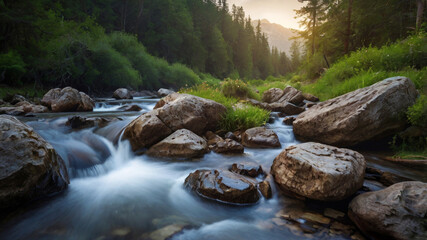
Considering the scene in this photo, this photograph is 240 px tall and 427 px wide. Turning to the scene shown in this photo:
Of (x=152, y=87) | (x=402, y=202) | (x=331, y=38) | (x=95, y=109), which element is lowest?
(x=402, y=202)

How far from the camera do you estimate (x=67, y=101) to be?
962 cm

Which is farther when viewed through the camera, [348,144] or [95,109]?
[95,109]

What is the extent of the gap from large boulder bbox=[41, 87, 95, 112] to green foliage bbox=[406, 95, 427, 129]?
1185cm

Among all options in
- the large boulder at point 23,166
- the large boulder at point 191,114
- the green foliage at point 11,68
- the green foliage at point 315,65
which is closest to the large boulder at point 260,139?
the large boulder at point 191,114

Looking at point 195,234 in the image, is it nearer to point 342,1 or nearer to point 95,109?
point 95,109

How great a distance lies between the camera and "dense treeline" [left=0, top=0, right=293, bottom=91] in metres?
11.8

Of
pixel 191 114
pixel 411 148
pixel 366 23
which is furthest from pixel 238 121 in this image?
pixel 366 23

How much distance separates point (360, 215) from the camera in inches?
105

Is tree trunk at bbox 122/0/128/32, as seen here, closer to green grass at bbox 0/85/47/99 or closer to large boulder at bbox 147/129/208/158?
green grass at bbox 0/85/47/99

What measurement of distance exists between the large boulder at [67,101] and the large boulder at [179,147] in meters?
6.85

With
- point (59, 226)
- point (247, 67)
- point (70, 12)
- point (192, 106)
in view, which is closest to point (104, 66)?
point (70, 12)

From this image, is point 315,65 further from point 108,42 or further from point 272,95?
point 108,42

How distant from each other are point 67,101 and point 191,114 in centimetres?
696

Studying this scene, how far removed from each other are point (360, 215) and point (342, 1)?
58.7ft
